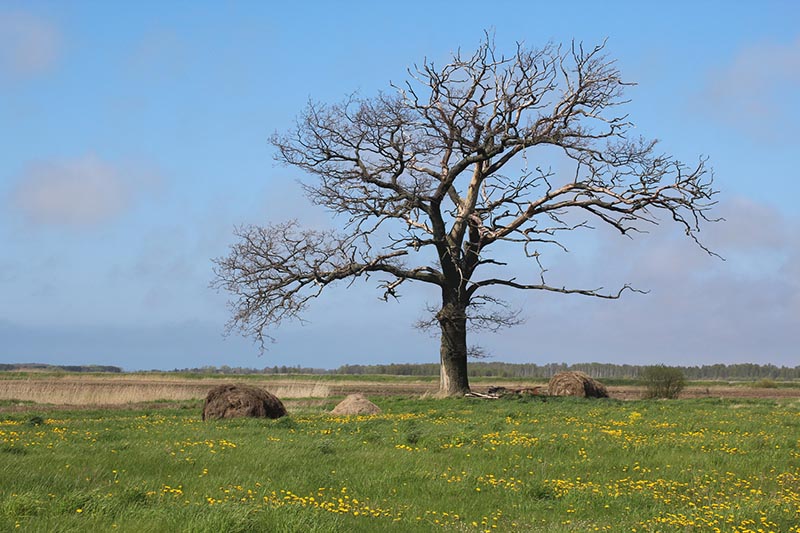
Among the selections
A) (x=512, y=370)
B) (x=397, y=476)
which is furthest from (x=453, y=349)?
(x=512, y=370)

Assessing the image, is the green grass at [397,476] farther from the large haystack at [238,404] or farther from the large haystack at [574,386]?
the large haystack at [574,386]

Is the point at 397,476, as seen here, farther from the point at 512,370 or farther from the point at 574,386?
the point at 512,370

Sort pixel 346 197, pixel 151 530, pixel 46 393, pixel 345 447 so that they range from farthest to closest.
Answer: pixel 46 393
pixel 346 197
pixel 345 447
pixel 151 530

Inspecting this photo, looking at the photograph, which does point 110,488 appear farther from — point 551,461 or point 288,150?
point 288,150

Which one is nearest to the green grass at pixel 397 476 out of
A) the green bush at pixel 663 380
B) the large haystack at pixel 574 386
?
the large haystack at pixel 574 386

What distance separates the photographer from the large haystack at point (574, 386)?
38.0 meters

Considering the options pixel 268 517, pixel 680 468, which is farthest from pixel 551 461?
pixel 268 517

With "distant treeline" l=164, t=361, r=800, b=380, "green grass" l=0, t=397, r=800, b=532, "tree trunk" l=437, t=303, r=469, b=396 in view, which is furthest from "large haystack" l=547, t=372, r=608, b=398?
"distant treeline" l=164, t=361, r=800, b=380

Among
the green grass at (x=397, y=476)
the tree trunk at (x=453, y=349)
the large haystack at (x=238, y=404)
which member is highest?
the tree trunk at (x=453, y=349)

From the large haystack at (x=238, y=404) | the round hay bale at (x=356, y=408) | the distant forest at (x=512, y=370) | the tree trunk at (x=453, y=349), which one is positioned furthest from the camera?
the distant forest at (x=512, y=370)

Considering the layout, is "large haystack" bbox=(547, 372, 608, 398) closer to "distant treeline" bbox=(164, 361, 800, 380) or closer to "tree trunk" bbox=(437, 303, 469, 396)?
"tree trunk" bbox=(437, 303, 469, 396)

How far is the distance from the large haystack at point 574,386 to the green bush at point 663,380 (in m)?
7.31

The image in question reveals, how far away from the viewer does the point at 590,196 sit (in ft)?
115

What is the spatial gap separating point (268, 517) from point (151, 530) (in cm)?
139
